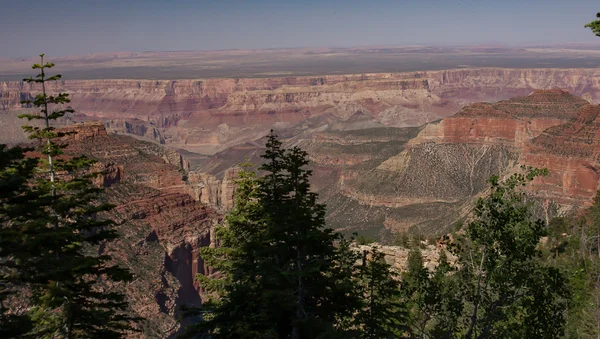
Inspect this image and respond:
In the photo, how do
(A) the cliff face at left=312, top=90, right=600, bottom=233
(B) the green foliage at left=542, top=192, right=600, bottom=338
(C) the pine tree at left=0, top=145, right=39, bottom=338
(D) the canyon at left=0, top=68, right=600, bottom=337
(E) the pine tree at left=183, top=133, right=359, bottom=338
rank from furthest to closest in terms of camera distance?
(A) the cliff face at left=312, top=90, right=600, bottom=233 < (D) the canyon at left=0, top=68, right=600, bottom=337 < (B) the green foliage at left=542, top=192, right=600, bottom=338 < (E) the pine tree at left=183, top=133, right=359, bottom=338 < (C) the pine tree at left=0, top=145, right=39, bottom=338

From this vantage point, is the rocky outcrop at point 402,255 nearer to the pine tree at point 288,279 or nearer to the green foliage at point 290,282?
the green foliage at point 290,282

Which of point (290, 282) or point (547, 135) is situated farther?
point (547, 135)

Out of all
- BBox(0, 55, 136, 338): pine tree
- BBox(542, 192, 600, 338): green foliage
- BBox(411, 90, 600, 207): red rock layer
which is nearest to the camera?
BBox(0, 55, 136, 338): pine tree

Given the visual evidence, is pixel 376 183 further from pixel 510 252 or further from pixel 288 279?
pixel 510 252

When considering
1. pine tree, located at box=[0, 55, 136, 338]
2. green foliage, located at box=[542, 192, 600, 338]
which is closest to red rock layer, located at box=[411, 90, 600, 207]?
green foliage, located at box=[542, 192, 600, 338]

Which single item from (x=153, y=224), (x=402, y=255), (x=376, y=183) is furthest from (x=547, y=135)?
(x=153, y=224)

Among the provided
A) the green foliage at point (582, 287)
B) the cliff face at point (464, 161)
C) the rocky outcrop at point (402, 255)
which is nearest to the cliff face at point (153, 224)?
the rocky outcrop at point (402, 255)

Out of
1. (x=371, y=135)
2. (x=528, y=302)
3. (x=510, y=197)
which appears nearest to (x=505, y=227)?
(x=510, y=197)

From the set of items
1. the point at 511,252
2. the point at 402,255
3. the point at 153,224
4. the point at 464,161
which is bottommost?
the point at 464,161

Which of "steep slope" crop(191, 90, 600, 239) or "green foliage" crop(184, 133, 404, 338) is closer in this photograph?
"green foliage" crop(184, 133, 404, 338)

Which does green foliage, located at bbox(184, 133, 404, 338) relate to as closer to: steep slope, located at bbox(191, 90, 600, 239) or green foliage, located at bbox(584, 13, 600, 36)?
green foliage, located at bbox(584, 13, 600, 36)
